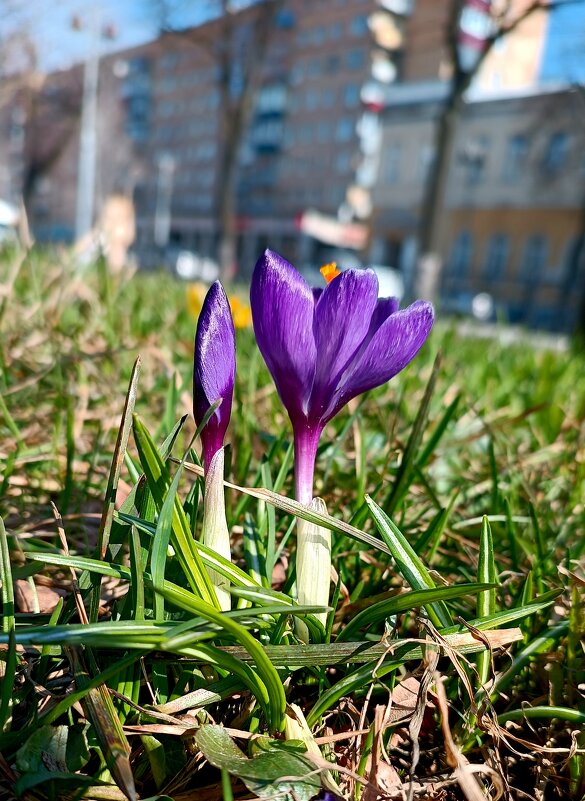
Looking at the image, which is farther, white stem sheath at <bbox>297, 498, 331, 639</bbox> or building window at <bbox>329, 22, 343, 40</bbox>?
building window at <bbox>329, 22, 343, 40</bbox>

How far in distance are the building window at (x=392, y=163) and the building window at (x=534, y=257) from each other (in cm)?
788

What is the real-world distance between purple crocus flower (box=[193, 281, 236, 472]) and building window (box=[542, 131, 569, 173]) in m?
29.3

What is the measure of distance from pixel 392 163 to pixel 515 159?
A: 626cm

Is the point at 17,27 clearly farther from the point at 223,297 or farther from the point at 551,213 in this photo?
the point at 551,213

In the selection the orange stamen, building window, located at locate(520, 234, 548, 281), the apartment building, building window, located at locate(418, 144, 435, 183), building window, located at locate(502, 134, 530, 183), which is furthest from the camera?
building window, located at locate(418, 144, 435, 183)

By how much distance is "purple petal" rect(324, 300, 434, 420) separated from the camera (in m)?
0.62

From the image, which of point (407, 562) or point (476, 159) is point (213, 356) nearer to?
point (407, 562)

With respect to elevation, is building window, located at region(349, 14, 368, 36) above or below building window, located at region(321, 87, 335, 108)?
above

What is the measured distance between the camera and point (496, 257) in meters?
30.7

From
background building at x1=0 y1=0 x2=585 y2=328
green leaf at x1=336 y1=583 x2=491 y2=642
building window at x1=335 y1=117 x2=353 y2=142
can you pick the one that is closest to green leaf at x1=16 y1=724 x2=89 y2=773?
green leaf at x1=336 y1=583 x2=491 y2=642

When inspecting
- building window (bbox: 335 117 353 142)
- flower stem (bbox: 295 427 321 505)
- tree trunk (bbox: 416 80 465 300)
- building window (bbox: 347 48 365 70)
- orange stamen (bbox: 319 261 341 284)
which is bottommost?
flower stem (bbox: 295 427 321 505)

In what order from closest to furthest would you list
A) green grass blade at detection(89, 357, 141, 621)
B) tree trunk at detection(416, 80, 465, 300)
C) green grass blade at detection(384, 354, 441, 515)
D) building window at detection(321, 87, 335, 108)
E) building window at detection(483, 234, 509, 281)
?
1. green grass blade at detection(89, 357, 141, 621)
2. green grass blade at detection(384, 354, 441, 515)
3. tree trunk at detection(416, 80, 465, 300)
4. building window at detection(483, 234, 509, 281)
5. building window at detection(321, 87, 335, 108)

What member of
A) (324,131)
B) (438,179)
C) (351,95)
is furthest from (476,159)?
(438,179)

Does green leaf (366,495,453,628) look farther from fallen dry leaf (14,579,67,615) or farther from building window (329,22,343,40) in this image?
building window (329,22,343,40)
